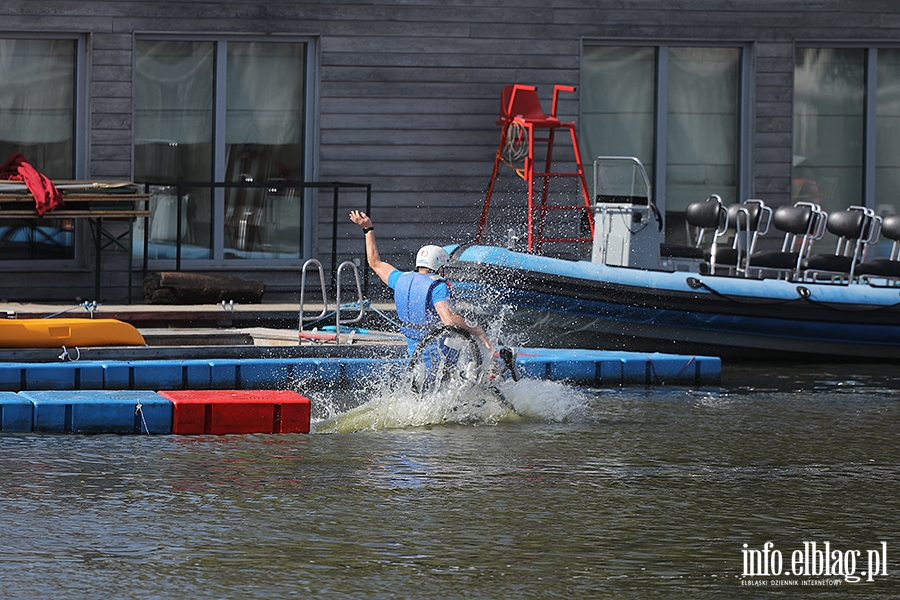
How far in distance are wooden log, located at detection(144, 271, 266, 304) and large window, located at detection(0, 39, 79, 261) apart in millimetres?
1297

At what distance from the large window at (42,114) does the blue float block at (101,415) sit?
609 cm

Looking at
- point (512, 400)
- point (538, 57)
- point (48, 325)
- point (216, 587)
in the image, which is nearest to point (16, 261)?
point (48, 325)

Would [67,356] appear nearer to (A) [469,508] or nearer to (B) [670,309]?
(A) [469,508]

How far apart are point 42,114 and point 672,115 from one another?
20.2 ft

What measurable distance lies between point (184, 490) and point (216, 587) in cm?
165

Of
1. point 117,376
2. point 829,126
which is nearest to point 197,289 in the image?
point 117,376

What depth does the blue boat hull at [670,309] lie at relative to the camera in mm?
12258

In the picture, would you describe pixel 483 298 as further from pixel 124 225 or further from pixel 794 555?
pixel 794 555

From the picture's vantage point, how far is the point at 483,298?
1239cm

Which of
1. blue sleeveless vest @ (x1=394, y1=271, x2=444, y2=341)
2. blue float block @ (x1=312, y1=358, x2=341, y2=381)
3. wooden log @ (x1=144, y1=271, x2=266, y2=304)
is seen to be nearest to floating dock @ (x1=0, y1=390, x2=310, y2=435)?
blue sleeveless vest @ (x1=394, y1=271, x2=444, y2=341)

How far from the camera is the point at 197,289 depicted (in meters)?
13.2

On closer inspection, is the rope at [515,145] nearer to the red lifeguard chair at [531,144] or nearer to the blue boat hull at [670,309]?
the red lifeguard chair at [531,144]

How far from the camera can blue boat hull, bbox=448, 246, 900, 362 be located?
40.2ft

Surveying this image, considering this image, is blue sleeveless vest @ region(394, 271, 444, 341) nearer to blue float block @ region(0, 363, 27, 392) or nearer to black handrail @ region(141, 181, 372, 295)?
blue float block @ region(0, 363, 27, 392)
